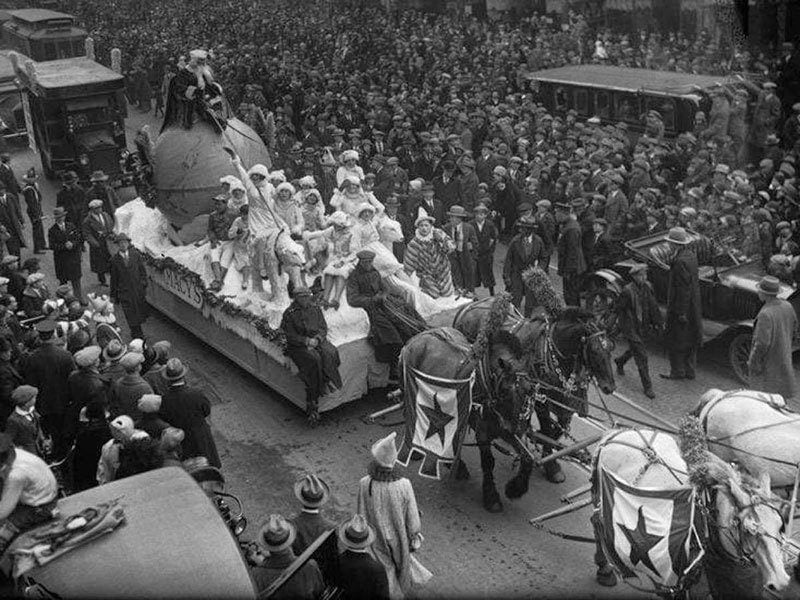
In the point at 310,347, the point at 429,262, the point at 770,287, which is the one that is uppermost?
the point at 770,287

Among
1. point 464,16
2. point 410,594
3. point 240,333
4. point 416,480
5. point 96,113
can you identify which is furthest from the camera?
point 464,16

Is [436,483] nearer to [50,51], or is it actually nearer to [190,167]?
[190,167]

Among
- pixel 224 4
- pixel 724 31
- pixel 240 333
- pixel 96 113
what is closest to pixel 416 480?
pixel 240 333

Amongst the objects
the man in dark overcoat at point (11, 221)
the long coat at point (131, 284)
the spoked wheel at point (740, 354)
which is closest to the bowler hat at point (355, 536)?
the spoked wheel at point (740, 354)

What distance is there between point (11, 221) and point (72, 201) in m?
1.01

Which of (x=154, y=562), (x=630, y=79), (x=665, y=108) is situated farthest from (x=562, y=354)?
(x=630, y=79)

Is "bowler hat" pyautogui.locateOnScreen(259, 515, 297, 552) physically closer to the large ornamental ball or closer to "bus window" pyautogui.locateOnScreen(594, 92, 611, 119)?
the large ornamental ball

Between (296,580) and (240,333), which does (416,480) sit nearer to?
(240,333)

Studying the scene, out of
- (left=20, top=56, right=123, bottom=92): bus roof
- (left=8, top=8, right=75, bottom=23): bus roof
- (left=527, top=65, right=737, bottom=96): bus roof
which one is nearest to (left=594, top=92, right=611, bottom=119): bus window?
(left=527, top=65, right=737, bottom=96): bus roof

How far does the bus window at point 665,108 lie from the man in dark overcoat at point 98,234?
11.0m

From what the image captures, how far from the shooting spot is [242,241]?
1150cm

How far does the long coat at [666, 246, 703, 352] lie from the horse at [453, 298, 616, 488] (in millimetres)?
2837

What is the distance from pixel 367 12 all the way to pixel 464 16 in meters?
3.45

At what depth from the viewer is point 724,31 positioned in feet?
78.0
